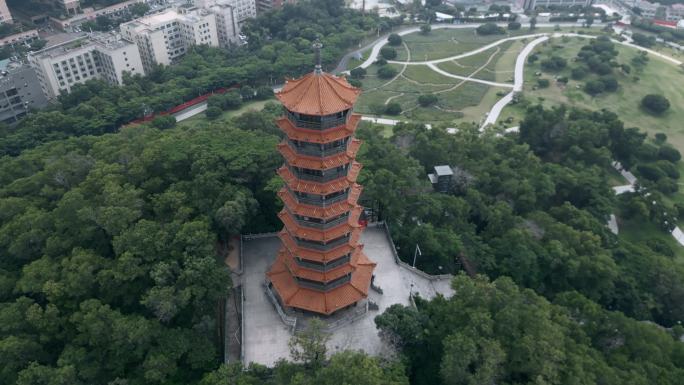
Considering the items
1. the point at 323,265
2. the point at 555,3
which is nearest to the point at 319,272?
the point at 323,265

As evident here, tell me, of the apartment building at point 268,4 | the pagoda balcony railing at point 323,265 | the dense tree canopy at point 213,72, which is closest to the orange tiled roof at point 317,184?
the pagoda balcony railing at point 323,265

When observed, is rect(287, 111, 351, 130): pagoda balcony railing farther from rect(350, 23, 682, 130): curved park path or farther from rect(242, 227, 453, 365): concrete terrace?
rect(350, 23, 682, 130): curved park path

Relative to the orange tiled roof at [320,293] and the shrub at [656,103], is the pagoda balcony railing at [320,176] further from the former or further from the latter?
the shrub at [656,103]

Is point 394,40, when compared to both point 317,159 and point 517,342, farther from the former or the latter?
point 517,342

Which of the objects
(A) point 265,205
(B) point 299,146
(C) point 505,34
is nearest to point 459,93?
(C) point 505,34

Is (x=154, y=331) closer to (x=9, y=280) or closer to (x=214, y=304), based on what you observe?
(x=214, y=304)
